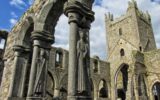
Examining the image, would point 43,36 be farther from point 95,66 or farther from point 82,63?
point 95,66

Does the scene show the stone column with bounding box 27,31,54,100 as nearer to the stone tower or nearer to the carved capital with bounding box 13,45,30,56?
the carved capital with bounding box 13,45,30,56

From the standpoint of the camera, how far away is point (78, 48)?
15.1 feet

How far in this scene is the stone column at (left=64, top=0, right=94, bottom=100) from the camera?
4.20 metres

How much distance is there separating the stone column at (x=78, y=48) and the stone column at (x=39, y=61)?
1.62 m

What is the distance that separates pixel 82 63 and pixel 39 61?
1975 mm

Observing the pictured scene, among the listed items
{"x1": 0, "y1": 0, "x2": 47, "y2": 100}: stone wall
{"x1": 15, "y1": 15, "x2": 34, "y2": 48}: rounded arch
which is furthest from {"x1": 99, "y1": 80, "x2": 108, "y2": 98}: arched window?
{"x1": 15, "y1": 15, "x2": 34, "y2": 48}: rounded arch

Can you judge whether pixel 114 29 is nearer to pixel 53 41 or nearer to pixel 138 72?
pixel 138 72

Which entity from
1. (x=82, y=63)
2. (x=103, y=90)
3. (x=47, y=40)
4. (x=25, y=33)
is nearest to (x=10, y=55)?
(x=25, y=33)

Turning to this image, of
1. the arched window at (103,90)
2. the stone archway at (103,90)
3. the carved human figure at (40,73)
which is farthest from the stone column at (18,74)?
the arched window at (103,90)

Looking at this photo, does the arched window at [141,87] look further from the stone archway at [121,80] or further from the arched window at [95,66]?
the arched window at [95,66]

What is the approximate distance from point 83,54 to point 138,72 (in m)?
15.5

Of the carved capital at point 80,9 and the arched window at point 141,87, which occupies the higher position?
the carved capital at point 80,9

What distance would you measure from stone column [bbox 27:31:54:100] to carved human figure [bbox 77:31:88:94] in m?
1.74

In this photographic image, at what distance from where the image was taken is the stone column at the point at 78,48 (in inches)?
165
